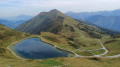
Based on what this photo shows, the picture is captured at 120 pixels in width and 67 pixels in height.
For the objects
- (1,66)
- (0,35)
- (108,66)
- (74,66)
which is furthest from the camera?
(0,35)

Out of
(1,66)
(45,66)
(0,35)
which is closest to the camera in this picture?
(1,66)

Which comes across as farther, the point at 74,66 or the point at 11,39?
the point at 11,39

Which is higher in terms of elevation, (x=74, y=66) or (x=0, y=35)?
(x=0, y=35)

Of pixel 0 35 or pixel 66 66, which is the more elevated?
pixel 0 35

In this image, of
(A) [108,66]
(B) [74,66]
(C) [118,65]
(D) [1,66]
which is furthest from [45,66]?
(C) [118,65]

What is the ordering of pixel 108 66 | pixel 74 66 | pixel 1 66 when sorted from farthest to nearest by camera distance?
1. pixel 108 66
2. pixel 74 66
3. pixel 1 66

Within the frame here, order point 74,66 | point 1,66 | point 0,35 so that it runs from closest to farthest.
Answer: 1. point 1,66
2. point 74,66
3. point 0,35

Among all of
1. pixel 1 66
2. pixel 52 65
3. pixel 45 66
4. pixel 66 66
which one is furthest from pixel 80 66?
pixel 1 66

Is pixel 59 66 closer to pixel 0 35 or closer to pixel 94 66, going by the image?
pixel 94 66

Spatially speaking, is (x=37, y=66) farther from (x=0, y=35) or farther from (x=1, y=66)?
(x=0, y=35)
